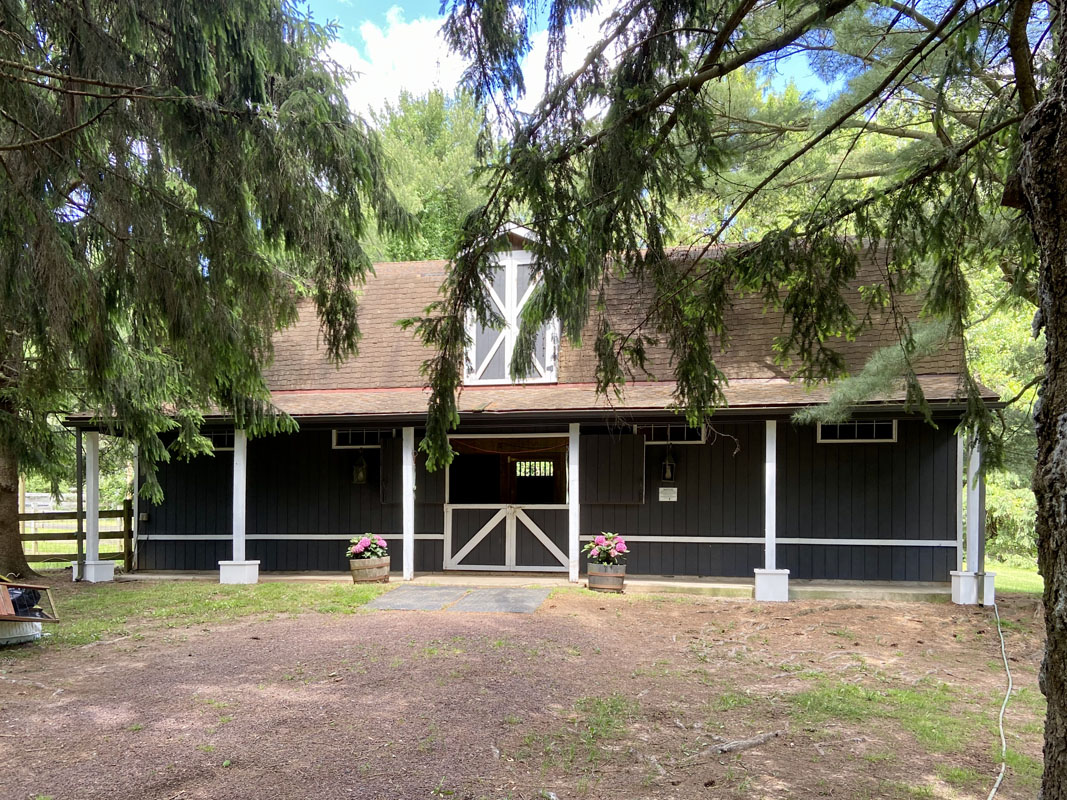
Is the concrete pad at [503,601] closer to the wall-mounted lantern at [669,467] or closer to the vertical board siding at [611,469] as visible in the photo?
the vertical board siding at [611,469]

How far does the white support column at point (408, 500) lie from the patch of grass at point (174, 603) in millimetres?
717

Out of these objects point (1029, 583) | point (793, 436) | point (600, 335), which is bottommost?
point (1029, 583)

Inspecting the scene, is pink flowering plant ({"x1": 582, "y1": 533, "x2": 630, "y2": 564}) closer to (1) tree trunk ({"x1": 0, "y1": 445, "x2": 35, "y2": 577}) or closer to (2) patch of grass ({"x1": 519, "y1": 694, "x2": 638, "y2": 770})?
(2) patch of grass ({"x1": 519, "y1": 694, "x2": 638, "y2": 770})

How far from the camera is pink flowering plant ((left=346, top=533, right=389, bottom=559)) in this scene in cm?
1045

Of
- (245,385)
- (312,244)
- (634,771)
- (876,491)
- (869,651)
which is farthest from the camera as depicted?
(876,491)

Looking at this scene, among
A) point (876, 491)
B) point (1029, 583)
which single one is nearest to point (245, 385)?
point (876, 491)

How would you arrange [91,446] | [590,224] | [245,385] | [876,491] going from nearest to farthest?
[590,224], [245,385], [876,491], [91,446]

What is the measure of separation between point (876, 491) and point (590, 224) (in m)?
7.71

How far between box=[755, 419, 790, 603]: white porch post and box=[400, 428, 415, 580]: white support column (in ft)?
15.6

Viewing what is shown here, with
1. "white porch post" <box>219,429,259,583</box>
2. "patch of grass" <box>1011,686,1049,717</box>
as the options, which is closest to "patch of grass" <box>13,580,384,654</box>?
"white porch post" <box>219,429,259,583</box>

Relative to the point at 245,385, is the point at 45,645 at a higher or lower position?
lower

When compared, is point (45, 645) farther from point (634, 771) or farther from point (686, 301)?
point (686, 301)

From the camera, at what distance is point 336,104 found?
526cm

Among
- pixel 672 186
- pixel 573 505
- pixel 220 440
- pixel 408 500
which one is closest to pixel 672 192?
pixel 672 186
